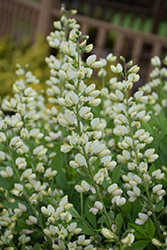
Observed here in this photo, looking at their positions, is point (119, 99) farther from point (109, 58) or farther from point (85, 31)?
point (85, 31)

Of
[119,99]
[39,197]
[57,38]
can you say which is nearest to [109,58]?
[57,38]

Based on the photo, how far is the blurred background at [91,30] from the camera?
291cm

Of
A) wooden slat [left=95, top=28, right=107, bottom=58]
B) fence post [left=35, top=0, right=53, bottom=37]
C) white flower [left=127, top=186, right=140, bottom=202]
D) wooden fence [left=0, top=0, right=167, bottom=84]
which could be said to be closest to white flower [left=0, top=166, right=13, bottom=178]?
white flower [left=127, top=186, right=140, bottom=202]

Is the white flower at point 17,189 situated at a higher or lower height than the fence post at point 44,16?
lower

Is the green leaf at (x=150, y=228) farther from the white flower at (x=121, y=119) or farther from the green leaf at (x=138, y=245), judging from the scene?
the white flower at (x=121, y=119)

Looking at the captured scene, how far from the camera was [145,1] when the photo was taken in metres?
5.57

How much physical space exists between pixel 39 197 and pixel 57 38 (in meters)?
0.39

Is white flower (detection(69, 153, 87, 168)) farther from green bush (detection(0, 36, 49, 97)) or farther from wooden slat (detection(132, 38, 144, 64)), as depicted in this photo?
wooden slat (detection(132, 38, 144, 64))

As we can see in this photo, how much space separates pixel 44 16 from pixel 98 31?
2.39 feet

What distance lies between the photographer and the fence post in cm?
341

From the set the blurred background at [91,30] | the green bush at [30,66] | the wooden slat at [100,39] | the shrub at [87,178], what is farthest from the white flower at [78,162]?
the wooden slat at [100,39]

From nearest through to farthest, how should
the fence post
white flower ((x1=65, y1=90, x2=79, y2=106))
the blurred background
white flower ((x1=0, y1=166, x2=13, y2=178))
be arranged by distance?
white flower ((x1=65, y1=90, x2=79, y2=106)), white flower ((x1=0, y1=166, x2=13, y2=178)), the blurred background, the fence post

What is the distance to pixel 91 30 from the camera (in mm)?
3912

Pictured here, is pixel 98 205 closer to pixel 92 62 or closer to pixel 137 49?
pixel 92 62
